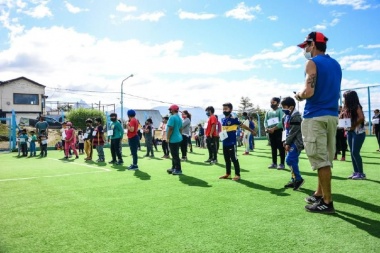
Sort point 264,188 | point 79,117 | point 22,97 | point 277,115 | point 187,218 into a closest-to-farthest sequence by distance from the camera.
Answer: point 187,218, point 264,188, point 277,115, point 79,117, point 22,97

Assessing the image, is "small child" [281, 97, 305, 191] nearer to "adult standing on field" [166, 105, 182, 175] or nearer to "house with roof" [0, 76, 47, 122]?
"adult standing on field" [166, 105, 182, 175]

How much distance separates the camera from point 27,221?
156 inches

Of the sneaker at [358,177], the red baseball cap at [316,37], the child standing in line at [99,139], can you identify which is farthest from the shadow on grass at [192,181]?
the child standing in line at [99,139]

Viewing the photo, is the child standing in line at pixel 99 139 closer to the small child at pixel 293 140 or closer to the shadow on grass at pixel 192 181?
the shadow on grass at pixel 192 181

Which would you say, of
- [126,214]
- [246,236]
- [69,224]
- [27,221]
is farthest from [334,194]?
[27,221]

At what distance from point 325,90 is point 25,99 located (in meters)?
48.1

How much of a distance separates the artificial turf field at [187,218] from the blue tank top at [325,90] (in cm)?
137

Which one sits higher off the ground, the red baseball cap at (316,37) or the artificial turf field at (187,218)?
the red baseball cap at (316,37)

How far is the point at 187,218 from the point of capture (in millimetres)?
3900

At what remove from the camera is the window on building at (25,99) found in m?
43.8

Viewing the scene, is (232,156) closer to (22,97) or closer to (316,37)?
(316,37)

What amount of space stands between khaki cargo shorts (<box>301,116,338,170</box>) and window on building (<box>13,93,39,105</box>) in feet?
157

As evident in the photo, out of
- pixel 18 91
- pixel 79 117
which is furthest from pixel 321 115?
pixel 18 91

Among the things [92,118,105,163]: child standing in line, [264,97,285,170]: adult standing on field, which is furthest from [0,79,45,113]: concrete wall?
[264,97,285,170]: adult standing on field
